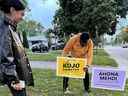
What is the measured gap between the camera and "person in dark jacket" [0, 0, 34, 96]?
582 centimetres

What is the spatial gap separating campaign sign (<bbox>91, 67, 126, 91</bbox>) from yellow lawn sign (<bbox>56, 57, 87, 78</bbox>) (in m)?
0.32

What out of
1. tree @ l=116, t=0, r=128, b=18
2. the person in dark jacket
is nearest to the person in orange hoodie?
the person in dark jacket

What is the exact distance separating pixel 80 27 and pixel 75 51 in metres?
26.2

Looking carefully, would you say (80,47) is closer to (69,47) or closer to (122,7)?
(69,47)

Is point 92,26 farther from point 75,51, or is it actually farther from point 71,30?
point 75,51

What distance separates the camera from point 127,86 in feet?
49.9

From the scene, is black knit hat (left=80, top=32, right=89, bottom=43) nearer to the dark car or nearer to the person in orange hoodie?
the person in orange hoodie

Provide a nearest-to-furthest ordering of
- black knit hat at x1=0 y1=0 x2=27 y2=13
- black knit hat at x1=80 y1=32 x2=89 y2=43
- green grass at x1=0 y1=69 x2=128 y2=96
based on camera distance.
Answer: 1. black knit hat at x1=0 y1=0 x2=27 y2=13
2. black knit hat at x1=80 y1=32 x2=89 y2=43
3. green grass at x1=0 y1=69 x2=128 y2=96

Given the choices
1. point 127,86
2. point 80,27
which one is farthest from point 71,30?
point 127,86

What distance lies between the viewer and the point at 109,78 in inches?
474

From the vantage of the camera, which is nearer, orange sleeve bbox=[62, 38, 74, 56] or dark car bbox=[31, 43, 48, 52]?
orange sleeve bbox=[62, 38, 74, 56]

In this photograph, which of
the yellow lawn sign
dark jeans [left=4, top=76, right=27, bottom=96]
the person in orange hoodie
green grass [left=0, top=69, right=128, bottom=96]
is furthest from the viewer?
green grass [left=0, top=69, right=128, bottom=96]

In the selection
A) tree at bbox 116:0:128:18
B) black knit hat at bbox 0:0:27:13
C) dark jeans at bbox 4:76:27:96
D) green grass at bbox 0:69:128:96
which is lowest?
green grass at bbox 0:69:128:96

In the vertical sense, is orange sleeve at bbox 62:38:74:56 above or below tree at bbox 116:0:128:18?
below
